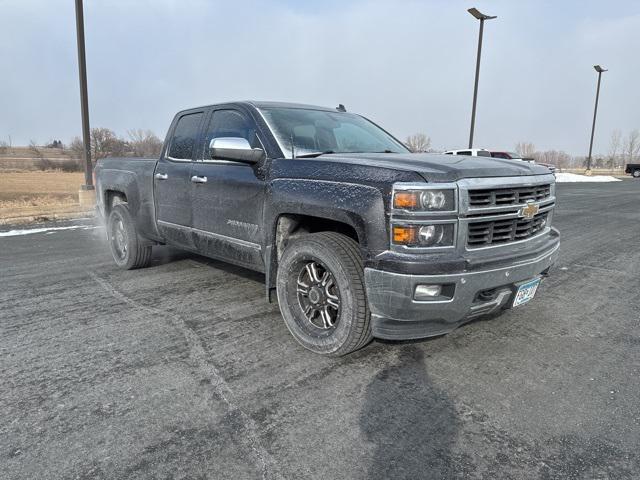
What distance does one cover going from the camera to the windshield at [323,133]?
3.74 meters

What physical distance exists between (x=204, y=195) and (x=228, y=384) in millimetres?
2003

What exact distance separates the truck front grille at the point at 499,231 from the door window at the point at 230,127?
1850 mm

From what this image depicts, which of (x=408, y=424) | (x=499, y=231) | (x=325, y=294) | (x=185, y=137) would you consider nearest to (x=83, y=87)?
(x=185, y=137)

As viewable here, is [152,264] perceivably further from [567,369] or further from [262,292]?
[567,369]

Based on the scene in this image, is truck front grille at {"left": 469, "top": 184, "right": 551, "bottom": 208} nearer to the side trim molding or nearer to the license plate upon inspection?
the license plate

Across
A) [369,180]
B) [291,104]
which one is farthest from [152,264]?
[369,180]

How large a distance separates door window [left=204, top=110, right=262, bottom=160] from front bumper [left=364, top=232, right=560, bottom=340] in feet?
5.57

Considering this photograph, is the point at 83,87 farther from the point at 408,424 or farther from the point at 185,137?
the point at 408,424

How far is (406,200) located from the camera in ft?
8.68

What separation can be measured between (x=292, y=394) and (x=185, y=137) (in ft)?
10.0

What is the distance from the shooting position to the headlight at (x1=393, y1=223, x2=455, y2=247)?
2.67 metres

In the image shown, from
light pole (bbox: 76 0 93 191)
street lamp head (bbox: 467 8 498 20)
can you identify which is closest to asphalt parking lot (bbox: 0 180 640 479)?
light pole (bbox: 76 0 93 191)

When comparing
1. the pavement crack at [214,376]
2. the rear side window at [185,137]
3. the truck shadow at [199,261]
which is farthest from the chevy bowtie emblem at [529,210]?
the rear side window at [185,137]

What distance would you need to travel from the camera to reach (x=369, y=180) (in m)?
2.81
